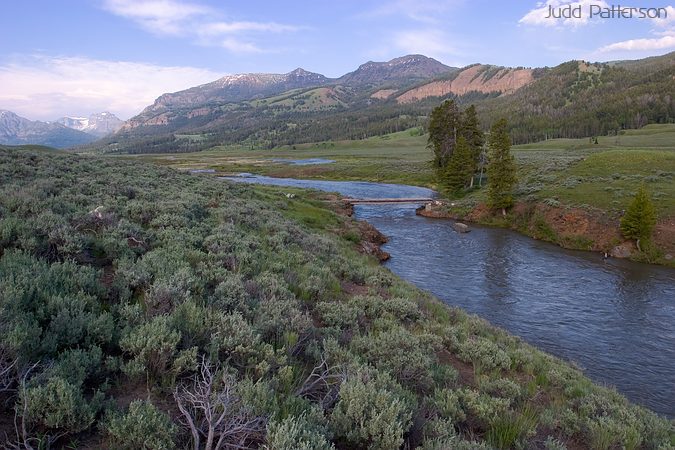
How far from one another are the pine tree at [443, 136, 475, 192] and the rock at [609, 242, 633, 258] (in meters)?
25.9

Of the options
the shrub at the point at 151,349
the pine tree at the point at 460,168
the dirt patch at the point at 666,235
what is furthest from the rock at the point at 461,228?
the shrub at the point at 151,349

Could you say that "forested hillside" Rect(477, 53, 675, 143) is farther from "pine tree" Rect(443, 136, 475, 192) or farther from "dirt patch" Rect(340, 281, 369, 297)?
"dirt patch" Rect(340, 281, 369, 297)

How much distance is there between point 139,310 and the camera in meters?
6.48

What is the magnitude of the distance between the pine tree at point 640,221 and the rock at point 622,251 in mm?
608

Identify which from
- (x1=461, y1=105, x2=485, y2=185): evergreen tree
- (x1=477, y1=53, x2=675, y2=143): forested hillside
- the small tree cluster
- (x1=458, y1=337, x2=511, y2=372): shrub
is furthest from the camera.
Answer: (x1=477, y1=53, x2=675, y2=143): forested hillside

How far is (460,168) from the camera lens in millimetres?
56500

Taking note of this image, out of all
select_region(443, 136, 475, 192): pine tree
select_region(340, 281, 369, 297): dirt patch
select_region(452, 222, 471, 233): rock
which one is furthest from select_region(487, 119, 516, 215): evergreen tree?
select_region(340, 281, 369, 297): dirt patch

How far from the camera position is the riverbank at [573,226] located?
3116 cm

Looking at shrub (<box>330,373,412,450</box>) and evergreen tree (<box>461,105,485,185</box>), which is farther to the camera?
evergreen tree (<box>461,105,485,185</box>)

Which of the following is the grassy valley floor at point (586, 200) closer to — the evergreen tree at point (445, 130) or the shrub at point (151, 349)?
the evergreen tree at point (445, 130)

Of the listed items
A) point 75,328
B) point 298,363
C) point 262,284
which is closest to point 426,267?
point 262,284

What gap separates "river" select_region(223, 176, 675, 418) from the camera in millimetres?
15523

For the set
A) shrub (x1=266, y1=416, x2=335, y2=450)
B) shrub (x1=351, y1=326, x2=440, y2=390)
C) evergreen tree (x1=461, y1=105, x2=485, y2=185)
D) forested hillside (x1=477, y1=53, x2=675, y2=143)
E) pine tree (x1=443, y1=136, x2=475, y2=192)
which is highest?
forested hillside (x1=477, y1=53, x2=675, y2=143)

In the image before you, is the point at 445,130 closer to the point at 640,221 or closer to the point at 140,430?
the point at 640,221
